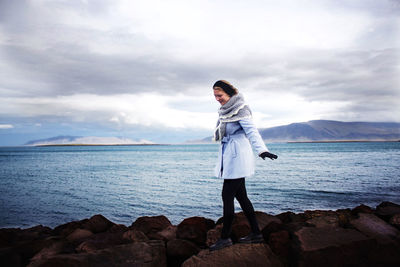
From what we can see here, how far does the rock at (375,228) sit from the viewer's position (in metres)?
4.23

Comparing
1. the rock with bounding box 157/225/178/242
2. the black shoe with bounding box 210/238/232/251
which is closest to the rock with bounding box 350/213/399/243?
the black shoe with bounding box 210/238/232/251

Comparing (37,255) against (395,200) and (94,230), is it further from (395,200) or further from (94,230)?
(395,200)

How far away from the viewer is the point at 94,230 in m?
6.58

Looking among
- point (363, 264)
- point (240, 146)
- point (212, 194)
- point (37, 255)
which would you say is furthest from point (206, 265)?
point (212, 194)

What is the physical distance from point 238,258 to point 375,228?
262 cm

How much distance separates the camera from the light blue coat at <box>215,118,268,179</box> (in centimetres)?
364

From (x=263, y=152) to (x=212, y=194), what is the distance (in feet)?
38.8

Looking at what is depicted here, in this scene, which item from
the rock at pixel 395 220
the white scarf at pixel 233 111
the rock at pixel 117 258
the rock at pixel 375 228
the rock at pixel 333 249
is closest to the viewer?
the rock at pixel 117 258

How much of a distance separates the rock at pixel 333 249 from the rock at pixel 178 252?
1578mm

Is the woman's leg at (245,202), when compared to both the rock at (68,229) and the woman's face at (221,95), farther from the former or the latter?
the rock at (68,229)

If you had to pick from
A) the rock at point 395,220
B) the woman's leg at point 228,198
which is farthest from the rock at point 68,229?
the rock at point 395,220

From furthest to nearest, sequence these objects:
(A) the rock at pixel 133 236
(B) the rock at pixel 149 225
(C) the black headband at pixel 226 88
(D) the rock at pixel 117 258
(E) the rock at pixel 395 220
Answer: (B) the rock at pixel 149 225
(E) the rock at pixel 395 220
(A) the rock at pixel 133 236
(C) the black headband at pixel 226 88
(D) the rock at pixel 117 258

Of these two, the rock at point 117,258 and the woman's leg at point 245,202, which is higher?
the woman's leg at point 245,202

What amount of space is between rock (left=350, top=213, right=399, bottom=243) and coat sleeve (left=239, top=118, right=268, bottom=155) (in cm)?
230
